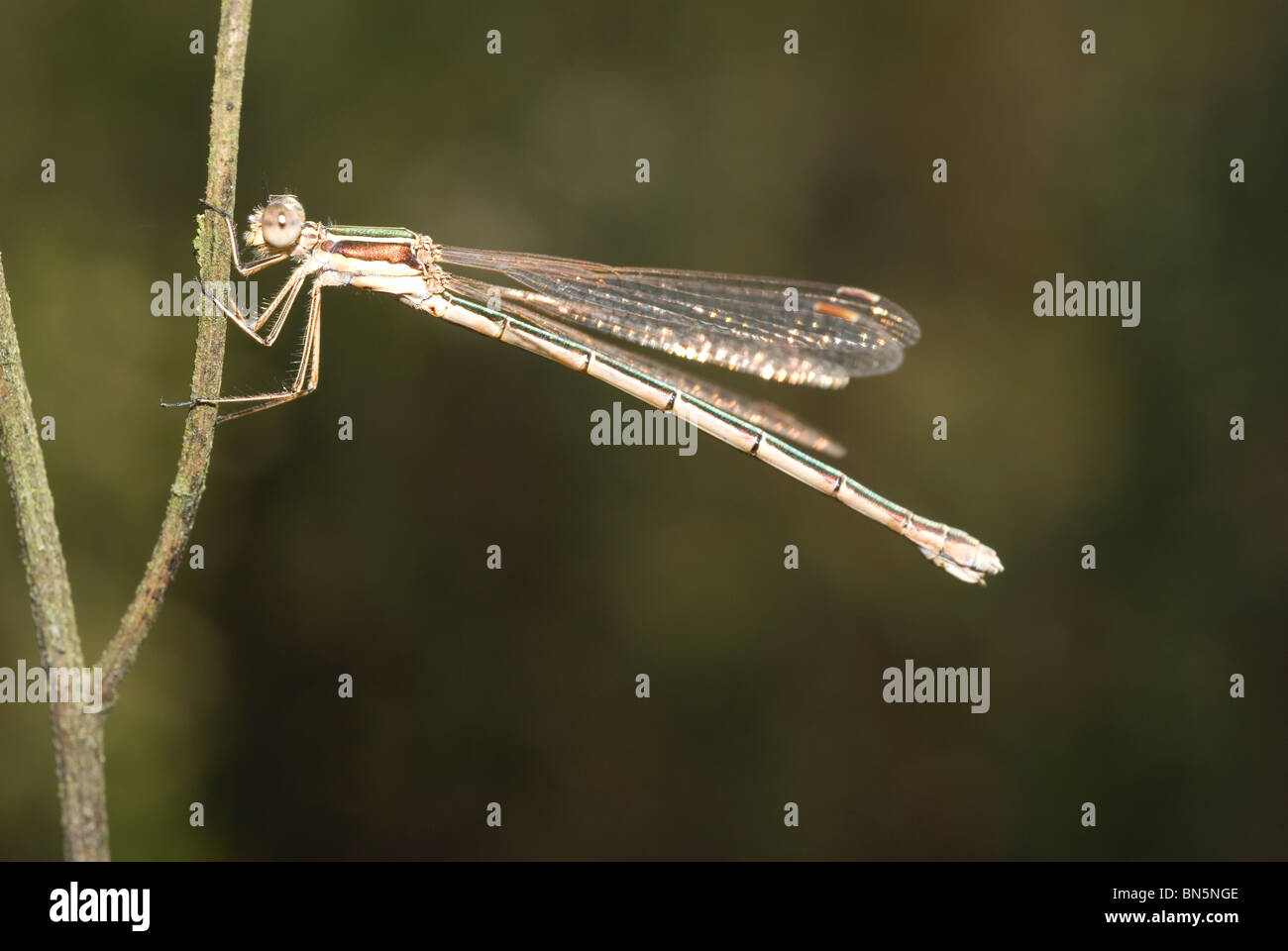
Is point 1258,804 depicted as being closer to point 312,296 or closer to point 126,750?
point 312,296

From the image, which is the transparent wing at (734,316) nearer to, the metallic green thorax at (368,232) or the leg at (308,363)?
the metallic green thorax at (368,232)

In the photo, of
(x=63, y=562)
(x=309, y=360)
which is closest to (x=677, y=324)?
(x=309, y=360)

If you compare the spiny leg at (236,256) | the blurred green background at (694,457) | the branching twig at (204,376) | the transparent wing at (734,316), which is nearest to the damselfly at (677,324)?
the transparent wing at (734,316)

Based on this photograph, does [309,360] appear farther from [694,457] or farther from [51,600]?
[694,457]

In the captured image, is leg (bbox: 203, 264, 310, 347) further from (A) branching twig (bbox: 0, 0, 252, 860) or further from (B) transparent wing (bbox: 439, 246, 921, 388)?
(A) branching twig (bbox: 0, 0, 252, 860)

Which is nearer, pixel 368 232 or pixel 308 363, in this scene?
pixel 308 363

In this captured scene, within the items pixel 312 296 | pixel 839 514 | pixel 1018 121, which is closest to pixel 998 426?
pixel 839 514
